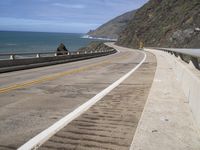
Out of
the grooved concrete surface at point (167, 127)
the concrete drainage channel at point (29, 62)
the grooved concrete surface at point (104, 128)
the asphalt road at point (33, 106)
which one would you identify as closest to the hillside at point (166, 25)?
the concrete drainage channel at point (29, 62)

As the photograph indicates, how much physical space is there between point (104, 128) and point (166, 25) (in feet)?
321

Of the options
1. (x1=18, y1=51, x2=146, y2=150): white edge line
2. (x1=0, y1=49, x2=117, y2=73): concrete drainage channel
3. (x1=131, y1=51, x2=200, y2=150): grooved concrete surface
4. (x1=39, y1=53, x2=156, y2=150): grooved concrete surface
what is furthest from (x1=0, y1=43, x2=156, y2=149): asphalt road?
(x1=0, y1=49, x2=117, y2=73): concrete drainage channel

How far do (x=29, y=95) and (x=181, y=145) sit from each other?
21.0ft

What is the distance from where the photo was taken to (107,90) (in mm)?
12367

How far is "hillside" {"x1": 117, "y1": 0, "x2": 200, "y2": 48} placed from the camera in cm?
8285

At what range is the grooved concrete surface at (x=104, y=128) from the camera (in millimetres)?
5945

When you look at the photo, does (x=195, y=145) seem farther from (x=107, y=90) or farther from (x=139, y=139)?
(x=107, y=90)

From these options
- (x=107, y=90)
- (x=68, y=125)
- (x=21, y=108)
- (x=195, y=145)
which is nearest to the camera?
(x=195, y=145)

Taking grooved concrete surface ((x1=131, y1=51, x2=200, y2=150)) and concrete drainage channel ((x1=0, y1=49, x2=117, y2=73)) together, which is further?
concrete drainage channel ((x1=0, y1=49, x2=117, y2=73))

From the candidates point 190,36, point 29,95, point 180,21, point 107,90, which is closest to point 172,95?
point 107,90

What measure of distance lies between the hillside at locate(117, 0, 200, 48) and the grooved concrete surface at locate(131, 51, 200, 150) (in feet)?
211

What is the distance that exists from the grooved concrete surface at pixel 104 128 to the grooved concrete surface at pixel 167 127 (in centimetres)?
21

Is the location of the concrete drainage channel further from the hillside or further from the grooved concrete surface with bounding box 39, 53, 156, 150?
the hillside

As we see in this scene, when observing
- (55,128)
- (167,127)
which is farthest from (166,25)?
(55,128)
